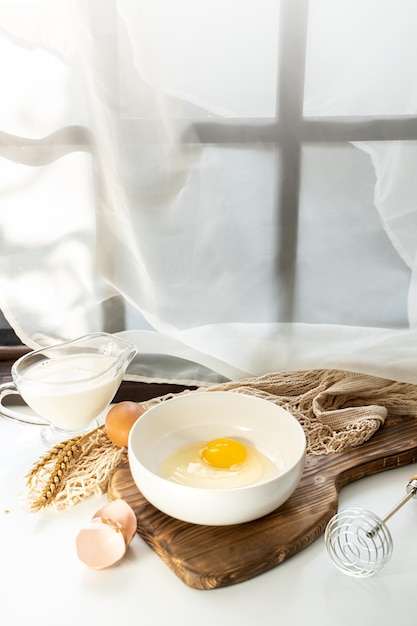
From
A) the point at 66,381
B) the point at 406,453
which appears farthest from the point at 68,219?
the point at 406,453

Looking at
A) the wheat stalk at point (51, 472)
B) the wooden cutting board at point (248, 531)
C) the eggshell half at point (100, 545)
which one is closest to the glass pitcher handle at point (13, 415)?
the wheat stalk at point (51, 472)

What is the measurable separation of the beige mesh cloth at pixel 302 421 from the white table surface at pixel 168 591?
60 mm

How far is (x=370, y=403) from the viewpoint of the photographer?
1.10 metres

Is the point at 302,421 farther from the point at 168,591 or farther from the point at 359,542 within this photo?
the point at 168,591

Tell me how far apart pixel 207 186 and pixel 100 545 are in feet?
1.92

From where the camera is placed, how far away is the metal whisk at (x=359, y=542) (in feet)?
2.47

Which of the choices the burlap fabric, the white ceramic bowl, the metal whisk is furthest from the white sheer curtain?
the metal whisk

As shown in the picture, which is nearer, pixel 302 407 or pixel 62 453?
pixel 62 453

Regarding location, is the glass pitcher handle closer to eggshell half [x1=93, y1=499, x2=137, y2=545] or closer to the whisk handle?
eggshell half [x1=93, y1=499, x2=137, y2=545]

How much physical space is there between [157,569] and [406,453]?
45cm

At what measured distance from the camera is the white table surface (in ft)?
2.29

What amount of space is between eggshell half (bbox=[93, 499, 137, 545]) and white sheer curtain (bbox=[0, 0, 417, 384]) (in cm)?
40

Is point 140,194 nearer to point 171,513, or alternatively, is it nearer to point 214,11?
point 214,11

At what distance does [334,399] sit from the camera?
1093 millimetres
